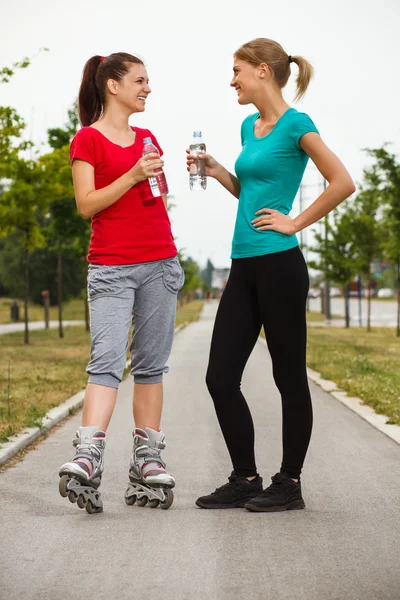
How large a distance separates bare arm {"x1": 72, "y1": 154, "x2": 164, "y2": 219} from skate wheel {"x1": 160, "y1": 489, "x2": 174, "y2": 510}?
136 cm

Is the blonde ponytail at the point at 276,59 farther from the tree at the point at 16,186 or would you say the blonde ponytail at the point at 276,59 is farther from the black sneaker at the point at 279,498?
the tree at the point at 16,186

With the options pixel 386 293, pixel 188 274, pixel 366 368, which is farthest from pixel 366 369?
pixel 386 293

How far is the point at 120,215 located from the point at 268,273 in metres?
0.74

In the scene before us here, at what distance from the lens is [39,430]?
→ 7.46 m

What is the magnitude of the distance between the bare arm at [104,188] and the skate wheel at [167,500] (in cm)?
136

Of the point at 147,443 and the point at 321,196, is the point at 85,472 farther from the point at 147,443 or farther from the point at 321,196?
the point at 321,196

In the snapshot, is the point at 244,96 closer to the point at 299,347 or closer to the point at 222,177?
the point at 222,177

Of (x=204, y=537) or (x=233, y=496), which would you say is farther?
(x=233, y=496)

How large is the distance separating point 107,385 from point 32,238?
17.1m

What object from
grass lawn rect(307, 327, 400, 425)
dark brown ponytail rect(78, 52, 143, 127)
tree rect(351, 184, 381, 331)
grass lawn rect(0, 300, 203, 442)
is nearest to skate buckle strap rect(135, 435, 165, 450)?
dark brown ponytail rect(78, 52, 143, 127)

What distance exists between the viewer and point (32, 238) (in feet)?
69.7

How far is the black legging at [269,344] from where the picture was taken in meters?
4.50

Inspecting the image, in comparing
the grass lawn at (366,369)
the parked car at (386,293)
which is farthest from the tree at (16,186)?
the parked car at (386,293)

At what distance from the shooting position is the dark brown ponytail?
4.65 m
